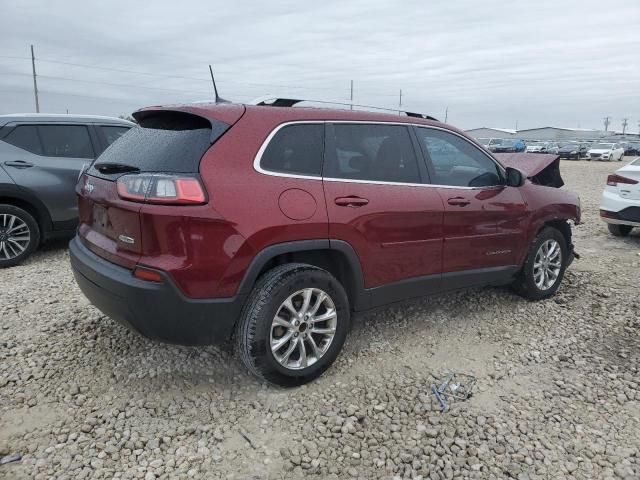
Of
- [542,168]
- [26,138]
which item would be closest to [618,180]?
[542,168]

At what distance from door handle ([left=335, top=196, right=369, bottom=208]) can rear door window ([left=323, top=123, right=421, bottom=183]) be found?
0.50 ft

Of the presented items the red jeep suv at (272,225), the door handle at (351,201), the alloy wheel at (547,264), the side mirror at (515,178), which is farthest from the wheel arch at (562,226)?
the door handle at (351,201)

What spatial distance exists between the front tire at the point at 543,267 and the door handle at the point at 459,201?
43.2 inches

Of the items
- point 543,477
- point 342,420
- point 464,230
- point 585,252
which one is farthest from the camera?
point 585,252

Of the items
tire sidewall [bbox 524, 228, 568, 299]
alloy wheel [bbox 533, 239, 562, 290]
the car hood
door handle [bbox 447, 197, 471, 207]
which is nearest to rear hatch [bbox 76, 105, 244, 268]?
door handle [bbox 447, 197, 471, 207]

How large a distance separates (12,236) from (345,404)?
459cm

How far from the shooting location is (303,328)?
10.1ft

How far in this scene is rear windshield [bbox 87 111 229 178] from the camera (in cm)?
275

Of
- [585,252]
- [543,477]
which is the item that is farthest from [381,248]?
[585,252]

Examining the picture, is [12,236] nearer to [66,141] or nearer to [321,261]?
[66,141]

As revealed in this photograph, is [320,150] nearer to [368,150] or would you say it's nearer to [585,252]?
[368,150]

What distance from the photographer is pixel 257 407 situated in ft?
9.67

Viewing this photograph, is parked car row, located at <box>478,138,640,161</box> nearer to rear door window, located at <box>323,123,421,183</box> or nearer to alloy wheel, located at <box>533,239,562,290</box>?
alloy wheel, located at <box>533,239,562,290</box>

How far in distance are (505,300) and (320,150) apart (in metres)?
2.66
